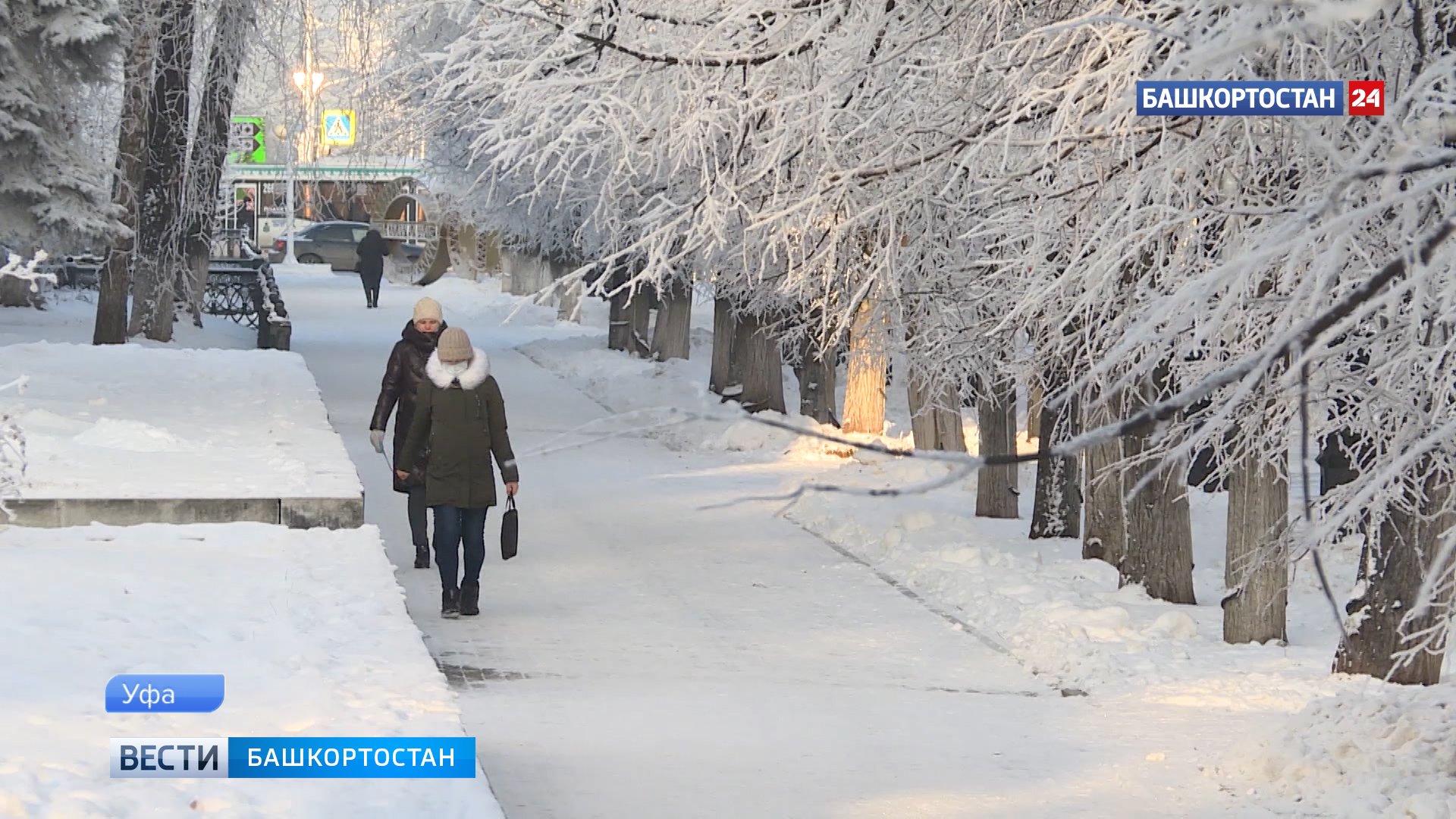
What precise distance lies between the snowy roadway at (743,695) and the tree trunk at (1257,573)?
179 cm

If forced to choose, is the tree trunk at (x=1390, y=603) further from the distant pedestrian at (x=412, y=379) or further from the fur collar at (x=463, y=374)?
the distant pedestrian at (x=412, y=379)

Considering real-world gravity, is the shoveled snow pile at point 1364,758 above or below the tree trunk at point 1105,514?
below

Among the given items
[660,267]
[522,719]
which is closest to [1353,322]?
[660,267]

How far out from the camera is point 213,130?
24047 millimetres

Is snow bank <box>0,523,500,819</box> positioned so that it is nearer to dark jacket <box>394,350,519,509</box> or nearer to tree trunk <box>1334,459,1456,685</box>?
dark jacket <box>394,350,519,509</box>

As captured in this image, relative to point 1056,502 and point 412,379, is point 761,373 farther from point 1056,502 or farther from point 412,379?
point 412,379

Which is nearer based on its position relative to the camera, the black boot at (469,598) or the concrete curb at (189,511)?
the concrete curb at (189,511)

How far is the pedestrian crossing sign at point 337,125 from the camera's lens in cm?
2008

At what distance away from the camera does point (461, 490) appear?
11.1 metres

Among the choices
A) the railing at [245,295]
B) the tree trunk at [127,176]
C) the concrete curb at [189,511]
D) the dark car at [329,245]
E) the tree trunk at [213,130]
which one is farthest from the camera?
the dark car at [329,245]

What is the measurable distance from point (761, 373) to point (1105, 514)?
38.6 ft

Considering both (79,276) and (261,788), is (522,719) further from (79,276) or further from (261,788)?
(79,276)
